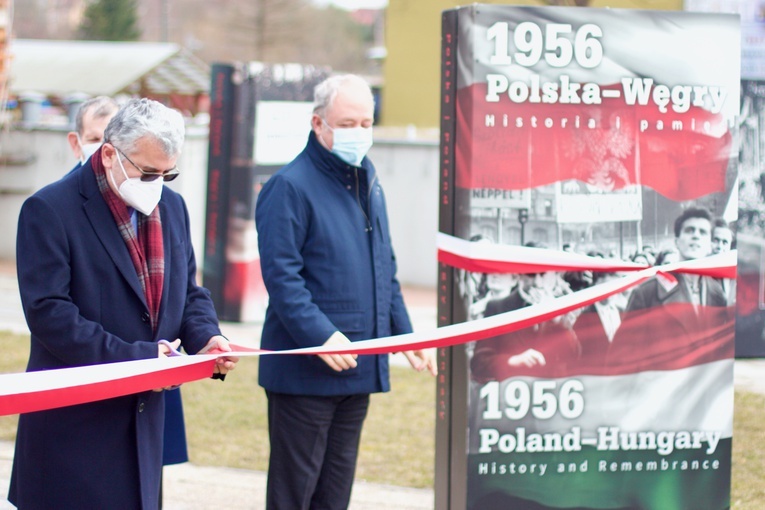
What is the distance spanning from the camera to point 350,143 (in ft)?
13.8

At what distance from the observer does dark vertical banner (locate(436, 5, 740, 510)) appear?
418 centimetres

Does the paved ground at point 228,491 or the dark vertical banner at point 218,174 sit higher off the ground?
the dark vertical banner at point 218,174

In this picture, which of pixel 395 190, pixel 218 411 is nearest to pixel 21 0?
pixel 395 190

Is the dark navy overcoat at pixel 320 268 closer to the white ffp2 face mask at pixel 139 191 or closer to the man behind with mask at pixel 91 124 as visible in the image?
the white ffp2 face mask at pixel 139 191

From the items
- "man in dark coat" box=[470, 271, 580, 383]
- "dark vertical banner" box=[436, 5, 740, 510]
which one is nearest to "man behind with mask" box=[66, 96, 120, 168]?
"dark vertical banner" box=[436, 5, 740, 510]

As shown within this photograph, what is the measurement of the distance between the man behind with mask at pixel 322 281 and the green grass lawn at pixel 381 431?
1.80 m

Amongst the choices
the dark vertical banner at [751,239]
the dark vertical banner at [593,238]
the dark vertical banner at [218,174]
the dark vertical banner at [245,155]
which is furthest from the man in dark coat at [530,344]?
the dark vertical banner at [218,174]

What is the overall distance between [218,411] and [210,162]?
12.0 feet

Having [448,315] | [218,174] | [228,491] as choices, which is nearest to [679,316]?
[448,315]

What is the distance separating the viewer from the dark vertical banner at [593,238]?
13.7 feet

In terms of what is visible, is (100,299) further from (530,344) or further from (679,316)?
(679,316)

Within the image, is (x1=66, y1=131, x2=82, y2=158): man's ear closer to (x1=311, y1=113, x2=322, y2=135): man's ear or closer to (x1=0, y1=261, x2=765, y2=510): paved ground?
(x1=311, y1=113, x2=322, y2=135): man's ear

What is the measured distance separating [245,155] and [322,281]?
650 cm

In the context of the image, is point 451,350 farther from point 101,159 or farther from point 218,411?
point 218,411
